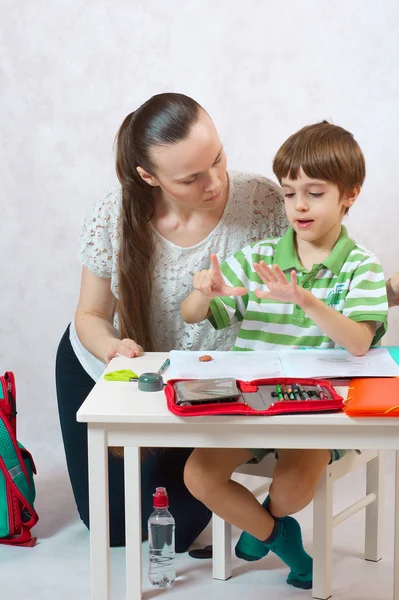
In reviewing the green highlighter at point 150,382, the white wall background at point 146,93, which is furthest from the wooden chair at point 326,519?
the white wall background at point 146,93

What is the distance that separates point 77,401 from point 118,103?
1.05 metres

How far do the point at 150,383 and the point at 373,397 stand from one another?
405 millimetres

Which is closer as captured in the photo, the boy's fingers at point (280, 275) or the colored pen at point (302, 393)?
the colored pen at point (302, 393)

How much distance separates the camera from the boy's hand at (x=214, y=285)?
197 cm

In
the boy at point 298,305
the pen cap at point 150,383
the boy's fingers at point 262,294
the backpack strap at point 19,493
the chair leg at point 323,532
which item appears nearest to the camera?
the pen cap at point 150,383

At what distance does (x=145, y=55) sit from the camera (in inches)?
122

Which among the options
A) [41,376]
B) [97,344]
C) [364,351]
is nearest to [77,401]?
[97,344]

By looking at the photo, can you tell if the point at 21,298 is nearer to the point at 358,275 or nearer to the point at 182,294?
the point at 182,294

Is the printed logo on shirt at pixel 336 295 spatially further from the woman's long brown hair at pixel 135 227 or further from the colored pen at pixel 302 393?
the woman's long brown hair at pixel 135 227

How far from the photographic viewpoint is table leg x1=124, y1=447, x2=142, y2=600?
1796 millimetres

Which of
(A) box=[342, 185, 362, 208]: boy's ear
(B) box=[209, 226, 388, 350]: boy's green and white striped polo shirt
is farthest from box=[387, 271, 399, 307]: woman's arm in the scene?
(A) box=[342, 185, 362, 208]: boy's ear

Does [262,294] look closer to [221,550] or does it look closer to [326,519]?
[326,519]

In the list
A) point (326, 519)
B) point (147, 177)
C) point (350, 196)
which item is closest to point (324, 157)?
point (350, 196)

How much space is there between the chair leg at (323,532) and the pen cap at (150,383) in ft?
1.73
